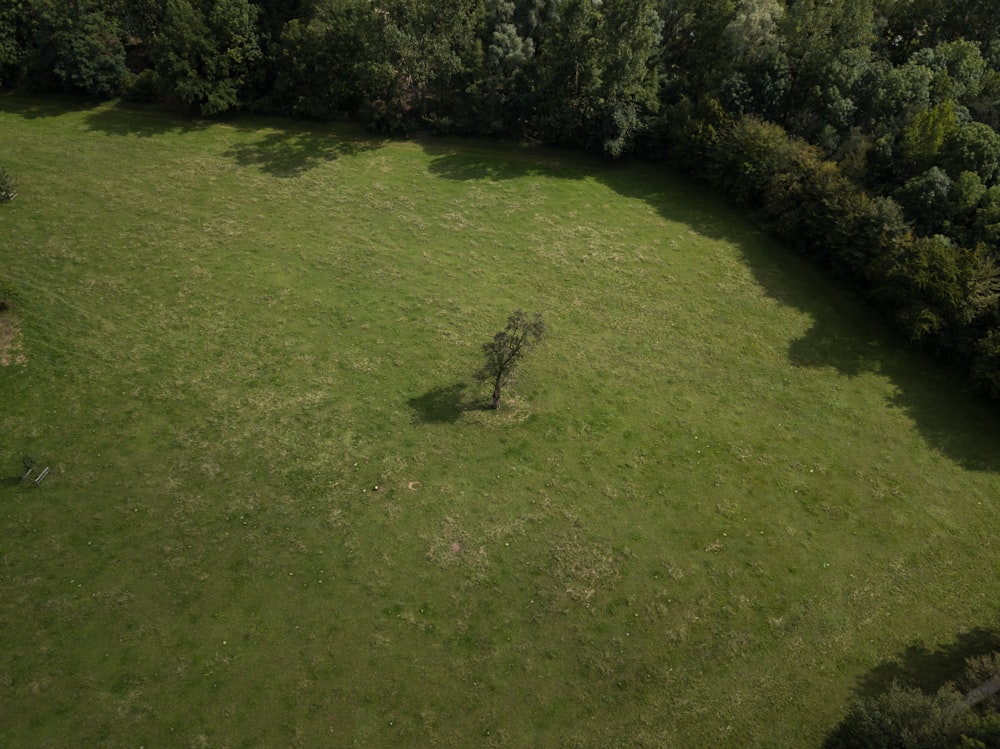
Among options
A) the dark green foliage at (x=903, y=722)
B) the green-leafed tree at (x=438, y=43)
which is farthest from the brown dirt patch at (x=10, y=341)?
the dark green foliage at (x=903, y=722)

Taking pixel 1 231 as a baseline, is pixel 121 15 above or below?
above

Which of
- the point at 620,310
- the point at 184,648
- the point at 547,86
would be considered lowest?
the point at 184,648

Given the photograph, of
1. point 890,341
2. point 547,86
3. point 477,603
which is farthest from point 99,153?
point 890,341

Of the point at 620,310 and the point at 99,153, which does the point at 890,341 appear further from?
the point at 99,153

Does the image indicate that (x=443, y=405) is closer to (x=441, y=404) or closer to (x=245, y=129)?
(x=441, y=404)

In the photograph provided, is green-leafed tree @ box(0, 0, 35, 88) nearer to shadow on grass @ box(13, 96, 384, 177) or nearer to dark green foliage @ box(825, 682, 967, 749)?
shadow on grass @ box(13, 96, 384, 177)

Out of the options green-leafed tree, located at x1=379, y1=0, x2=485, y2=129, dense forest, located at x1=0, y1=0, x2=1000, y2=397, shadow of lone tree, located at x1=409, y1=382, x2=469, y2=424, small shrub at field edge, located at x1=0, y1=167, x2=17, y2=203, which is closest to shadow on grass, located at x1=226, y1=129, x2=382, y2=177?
dense forest, located at x1=0, y1=0, x2=1000, y2=397
